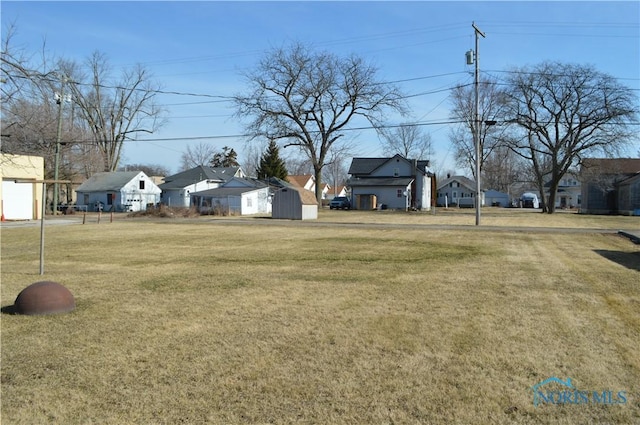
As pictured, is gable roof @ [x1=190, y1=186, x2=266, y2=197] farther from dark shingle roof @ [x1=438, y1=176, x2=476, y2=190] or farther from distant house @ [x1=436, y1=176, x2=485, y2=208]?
dark shingle roof @ [x1=438, y1=176, x2=476, y2=190]

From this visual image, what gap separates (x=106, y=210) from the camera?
61656mm

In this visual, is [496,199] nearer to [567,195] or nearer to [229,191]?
[567,195]

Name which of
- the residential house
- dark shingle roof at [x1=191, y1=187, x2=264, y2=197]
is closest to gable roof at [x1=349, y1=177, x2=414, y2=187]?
dark shingle roof at [x1=191, y1=187, x2=264, y2=197]

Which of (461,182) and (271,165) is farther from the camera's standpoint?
(461,182)

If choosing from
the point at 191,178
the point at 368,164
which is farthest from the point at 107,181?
the point at 368,164

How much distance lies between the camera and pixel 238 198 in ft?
183

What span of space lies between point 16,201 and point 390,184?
43.7m

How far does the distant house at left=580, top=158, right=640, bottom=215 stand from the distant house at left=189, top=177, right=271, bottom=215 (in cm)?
3668

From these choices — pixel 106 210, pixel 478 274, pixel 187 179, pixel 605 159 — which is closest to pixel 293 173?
pixel 187 179

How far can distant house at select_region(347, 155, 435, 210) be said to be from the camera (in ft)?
218

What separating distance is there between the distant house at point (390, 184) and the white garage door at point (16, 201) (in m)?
40.6

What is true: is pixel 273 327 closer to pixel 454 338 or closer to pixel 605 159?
pixel 454 338

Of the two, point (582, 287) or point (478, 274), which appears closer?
point (582, 287)

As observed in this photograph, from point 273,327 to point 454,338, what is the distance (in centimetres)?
253
